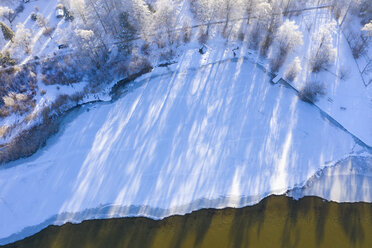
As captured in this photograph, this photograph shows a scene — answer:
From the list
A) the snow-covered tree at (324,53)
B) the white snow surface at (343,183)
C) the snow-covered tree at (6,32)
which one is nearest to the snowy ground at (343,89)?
the snow-covered tree at (324,53)

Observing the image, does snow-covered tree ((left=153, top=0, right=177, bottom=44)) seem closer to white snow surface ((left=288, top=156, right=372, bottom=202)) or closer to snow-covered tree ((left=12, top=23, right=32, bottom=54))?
snow-covered tree ((left=12, top=23, right=32, bottom=54))

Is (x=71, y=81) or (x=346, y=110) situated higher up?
(x=346, y=110)

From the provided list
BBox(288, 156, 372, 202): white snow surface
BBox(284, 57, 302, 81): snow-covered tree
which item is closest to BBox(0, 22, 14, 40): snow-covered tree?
BBox(284, 57, 302, 81): snow-covered tree

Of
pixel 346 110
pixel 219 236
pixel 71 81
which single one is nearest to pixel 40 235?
pixel 219 236

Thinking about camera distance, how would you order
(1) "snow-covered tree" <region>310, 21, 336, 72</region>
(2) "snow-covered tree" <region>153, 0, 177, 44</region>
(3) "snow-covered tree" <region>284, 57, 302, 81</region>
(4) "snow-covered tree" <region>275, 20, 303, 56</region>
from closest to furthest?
(3) "snow-covered tree" <region>284, 57, 302, 81</region>
(1) "snow-covered tree" <region>310, 21, 336, 72</region>
(4) "snow-covered tree" <region>275, 20, 303, 56</region>
(2) "snow-covered tree" <region>153, 0, 177, 44</region>

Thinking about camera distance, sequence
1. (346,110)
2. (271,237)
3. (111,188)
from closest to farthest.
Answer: (271,237) < (111,188) < (346,110)

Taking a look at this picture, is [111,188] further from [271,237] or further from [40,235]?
[271,237]

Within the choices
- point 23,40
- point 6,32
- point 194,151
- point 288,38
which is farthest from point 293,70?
point 6,32
